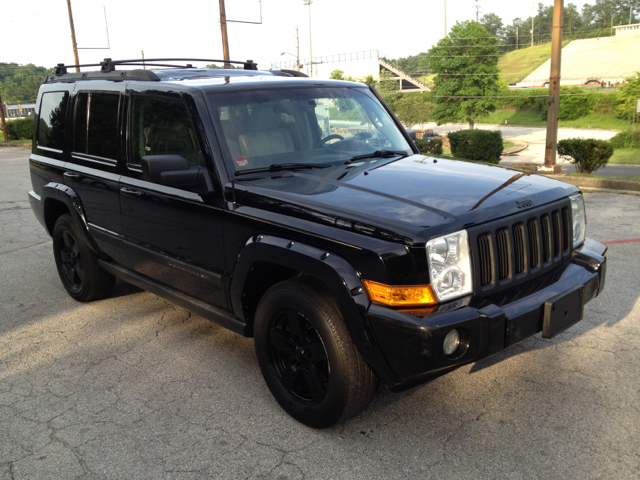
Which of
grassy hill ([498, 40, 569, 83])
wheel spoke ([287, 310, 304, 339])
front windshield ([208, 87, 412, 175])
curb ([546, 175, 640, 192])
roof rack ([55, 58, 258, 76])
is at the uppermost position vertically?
grassy hill ([498, 40, 569, 83])

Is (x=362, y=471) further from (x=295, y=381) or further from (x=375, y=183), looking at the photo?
(x=375, y=183)

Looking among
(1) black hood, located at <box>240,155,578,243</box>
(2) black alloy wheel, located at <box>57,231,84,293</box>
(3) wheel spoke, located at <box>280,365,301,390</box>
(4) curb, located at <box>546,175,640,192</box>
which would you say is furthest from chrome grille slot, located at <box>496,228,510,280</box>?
(4) curb, located at <box>546,175,640,192</box>

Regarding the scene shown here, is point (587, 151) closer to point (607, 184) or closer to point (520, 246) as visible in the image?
point (607, 184)

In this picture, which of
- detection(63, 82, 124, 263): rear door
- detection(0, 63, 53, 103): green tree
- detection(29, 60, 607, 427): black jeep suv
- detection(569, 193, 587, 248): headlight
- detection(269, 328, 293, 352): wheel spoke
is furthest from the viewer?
detection(0, 63, 53, 103): green tree

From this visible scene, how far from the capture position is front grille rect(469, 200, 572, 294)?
2842mm

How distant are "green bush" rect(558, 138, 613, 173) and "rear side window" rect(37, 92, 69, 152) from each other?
37.8 feet

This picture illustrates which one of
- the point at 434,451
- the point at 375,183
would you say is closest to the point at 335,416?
the point at 434,451

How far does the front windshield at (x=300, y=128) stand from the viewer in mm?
3625

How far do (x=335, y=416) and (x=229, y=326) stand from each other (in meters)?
0.96

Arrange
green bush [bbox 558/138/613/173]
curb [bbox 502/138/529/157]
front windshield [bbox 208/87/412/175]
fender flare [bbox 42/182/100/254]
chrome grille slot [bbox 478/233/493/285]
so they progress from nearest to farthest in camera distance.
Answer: chrome grille slot [bbox 478/233/493/285], front windshield [bbox 208/87/412/175], fender flare [bbox 42/182/100/254], green bush [bbox 558/138/613/173], curb [bbox 502/138/529/157]

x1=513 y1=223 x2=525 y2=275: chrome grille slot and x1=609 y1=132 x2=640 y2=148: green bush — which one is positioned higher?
x1=513 y1=223 x2=525 y2=275: chrome grille slot

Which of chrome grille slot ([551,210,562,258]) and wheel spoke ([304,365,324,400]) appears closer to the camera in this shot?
wheel spoke ([304,365,324,400])

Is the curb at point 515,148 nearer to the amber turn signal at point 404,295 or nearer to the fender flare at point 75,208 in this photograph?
the fender flare at point 75,208

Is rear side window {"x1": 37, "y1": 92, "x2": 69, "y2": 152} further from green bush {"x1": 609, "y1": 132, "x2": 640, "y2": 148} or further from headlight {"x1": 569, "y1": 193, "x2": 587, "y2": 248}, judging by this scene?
green bush {"x1": 609, "y1": 132, "x2": 640, "y2": 148}
